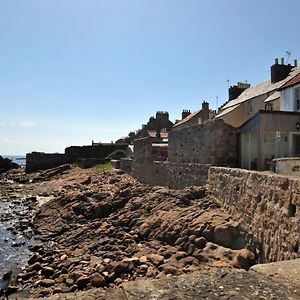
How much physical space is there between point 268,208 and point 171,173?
1206cm

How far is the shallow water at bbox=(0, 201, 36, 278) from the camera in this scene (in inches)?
543

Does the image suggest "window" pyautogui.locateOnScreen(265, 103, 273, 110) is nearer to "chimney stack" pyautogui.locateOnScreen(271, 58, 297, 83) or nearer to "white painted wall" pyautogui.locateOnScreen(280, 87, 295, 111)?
"white painted wall" pyautogui.locateOnScreen(280, 87, 295, 111)

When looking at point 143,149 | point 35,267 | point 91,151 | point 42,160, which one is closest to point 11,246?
point 35,267

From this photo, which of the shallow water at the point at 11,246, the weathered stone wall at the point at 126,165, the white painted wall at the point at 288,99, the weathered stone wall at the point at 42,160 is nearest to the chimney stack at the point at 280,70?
the white painted wall at the point at 288,99

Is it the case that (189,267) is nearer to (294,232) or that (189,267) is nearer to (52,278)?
(294,232)

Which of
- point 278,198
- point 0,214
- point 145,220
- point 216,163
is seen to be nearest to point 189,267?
point 278,198

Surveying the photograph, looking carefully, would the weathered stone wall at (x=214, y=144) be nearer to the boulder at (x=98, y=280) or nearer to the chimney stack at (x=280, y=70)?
the boulder at (x=98, y=280)

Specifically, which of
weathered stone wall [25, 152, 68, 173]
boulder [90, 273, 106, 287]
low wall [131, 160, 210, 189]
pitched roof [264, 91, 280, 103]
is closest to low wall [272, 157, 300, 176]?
low wall [131, 160, 210, 189]

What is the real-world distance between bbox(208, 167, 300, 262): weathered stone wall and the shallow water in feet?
29.9

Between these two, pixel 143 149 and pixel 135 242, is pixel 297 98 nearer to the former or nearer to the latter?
pixel 143 149

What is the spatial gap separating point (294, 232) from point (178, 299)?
17.1 feet

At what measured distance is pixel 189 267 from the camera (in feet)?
32.0

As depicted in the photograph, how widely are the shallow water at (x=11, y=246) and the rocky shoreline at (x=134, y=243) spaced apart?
1.92ft

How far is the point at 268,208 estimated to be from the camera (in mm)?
9484
